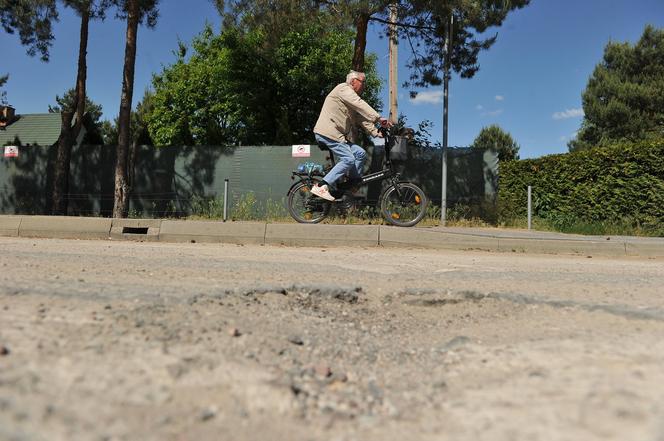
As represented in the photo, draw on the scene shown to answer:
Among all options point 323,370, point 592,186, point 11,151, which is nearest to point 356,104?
point 323,370

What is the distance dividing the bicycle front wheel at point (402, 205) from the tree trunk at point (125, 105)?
6.37m

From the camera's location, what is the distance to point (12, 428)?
4.50 feet

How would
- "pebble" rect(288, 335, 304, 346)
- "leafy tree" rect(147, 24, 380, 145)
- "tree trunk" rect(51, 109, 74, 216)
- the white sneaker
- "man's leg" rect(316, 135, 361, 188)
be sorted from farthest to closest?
"leafy tree" rect(147, 24, 380, 145) → "tree trunk" rect(51, 109, 74, 216) → the white sneaker → "man's leg" rect(316, 135, 361, 188) → "pebble" rect(288, 335, 304, 346)

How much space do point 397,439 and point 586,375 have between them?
88 cm

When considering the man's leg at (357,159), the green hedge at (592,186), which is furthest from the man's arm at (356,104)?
the green hedge at (592,186)

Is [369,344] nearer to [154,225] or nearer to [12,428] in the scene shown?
[12,428]

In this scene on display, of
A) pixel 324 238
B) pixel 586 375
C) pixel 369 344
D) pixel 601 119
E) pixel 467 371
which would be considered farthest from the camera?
pixel 601 119

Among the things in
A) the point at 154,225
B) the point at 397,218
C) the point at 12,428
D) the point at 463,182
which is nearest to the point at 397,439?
the point at 12,428

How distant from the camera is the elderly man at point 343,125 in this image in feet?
23.0

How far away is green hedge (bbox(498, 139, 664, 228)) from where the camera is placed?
32.6ft

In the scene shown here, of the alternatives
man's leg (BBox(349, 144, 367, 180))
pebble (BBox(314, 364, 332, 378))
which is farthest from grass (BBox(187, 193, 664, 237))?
pebble (BBox(314, 364, 332, 378))

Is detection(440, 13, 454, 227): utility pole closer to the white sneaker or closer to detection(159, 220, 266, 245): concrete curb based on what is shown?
the white sneaker

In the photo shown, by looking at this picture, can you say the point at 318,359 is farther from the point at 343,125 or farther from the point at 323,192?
the point at 343,125

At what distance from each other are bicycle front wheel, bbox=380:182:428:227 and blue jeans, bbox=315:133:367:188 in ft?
2.49
